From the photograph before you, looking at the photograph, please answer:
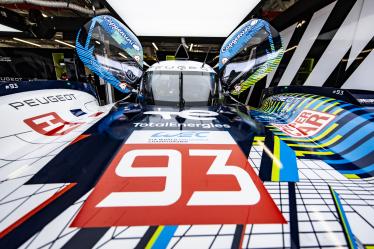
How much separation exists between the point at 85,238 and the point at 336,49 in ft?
15.1

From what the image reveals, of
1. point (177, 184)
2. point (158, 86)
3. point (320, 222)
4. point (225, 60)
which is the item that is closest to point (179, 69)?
point (158, 86)

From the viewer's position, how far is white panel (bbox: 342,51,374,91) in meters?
2.95

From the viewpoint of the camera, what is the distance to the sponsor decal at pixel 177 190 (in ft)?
2.29

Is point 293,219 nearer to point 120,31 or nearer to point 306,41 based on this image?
point 120,31

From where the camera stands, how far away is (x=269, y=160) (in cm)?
110

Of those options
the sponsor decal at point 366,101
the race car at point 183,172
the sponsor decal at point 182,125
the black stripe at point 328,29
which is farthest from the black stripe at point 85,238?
the black stripe at point 328,29

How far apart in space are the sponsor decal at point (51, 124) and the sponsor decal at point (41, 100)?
0.13m

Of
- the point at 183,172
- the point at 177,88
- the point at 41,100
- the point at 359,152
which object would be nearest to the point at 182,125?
the point at 183,172

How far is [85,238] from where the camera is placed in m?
0.61

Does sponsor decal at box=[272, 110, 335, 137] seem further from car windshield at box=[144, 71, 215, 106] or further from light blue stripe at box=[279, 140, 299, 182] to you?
car windshield at box=[144, 71, 215, 106]

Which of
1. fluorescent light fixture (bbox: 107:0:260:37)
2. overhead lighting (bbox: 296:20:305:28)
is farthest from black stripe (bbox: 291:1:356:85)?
fluorescent light fixture (bbox: 107:0:260:37)

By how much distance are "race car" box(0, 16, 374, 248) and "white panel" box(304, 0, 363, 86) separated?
223cm

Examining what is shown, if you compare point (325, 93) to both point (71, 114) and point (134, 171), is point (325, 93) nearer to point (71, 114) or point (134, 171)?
point (134, 171)

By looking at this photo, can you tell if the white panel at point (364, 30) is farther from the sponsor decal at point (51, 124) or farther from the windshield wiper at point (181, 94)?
the sponsor decal at point (51, 124)
